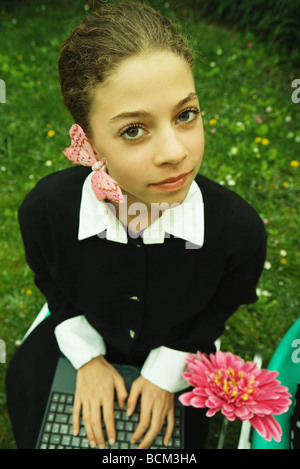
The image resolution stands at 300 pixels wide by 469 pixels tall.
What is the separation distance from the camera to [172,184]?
1.00m

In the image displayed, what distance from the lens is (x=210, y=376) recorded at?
1.22m

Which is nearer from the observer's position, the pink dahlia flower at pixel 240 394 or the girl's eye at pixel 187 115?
the girl's eye at pixel 187 115

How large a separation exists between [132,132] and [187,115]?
15 centimetres

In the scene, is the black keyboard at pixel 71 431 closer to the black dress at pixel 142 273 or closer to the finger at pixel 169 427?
the finger at pixel 169 427

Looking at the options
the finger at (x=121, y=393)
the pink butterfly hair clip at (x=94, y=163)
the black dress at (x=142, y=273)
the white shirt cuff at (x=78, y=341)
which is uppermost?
the pink butterfly hair clip at (x=94, y=163)

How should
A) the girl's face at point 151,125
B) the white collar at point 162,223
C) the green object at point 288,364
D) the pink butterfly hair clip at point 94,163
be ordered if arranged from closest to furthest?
the girl's face at point 151,125
the pink butterfly hair clip at point 94,163
the white collar at point 162,223
the green object at point 288,364

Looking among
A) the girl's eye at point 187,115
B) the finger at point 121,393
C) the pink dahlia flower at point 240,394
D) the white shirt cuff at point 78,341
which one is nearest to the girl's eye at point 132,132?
the girl's eye at point 187,115

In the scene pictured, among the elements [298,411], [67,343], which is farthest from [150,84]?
[298,411]

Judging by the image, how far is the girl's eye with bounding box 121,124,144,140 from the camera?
947 millimetres

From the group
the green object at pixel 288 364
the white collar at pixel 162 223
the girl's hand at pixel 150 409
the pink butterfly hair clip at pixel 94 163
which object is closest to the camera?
the pink butterfly hair clip at pixel 94 163

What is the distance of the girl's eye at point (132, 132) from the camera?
947 millimetres

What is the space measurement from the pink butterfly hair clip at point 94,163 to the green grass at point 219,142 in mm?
1468

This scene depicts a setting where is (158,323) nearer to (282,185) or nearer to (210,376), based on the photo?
(210,376)

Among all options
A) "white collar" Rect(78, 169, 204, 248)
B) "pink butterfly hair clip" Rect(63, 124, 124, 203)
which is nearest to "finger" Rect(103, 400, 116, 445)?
"white collar" Rect(78, 169, 204, 248)
